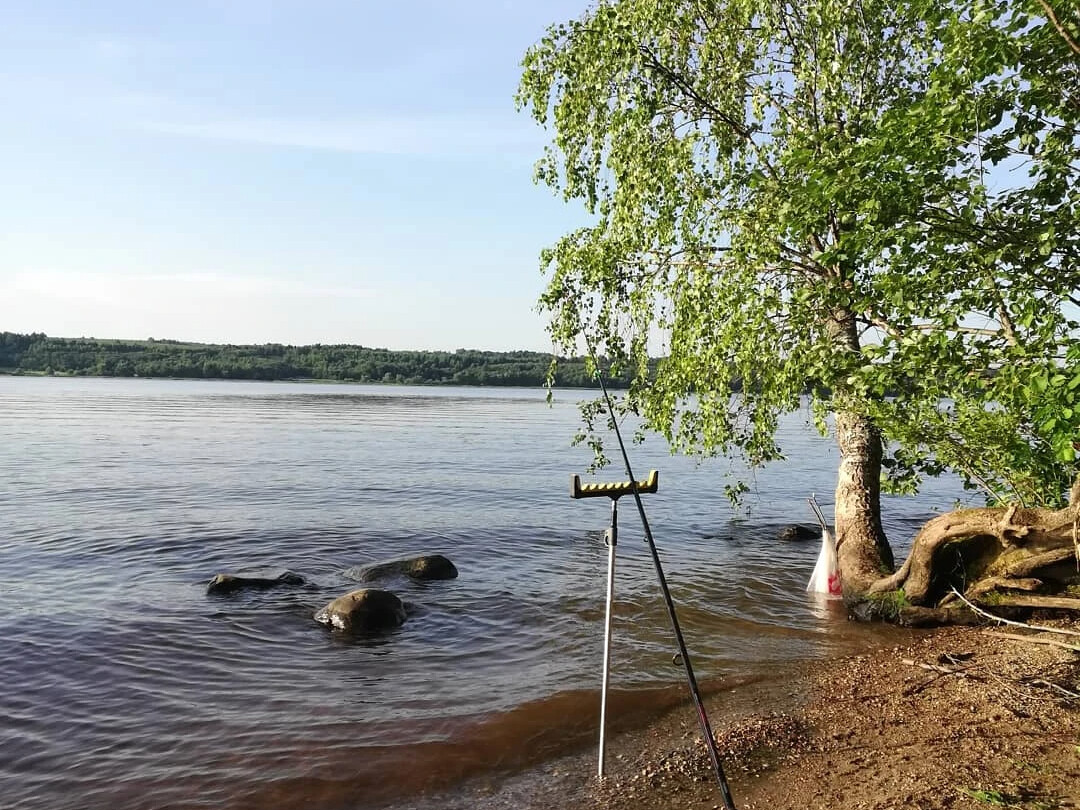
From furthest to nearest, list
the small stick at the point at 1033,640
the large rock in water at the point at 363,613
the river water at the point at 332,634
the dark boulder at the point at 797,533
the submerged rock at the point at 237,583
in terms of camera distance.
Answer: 1. the dark boulder at the point at 797,533
2. the submerged rock at the point at 237,583
3. the large rock in water at the point at 363,613
4. the small stick at the point at 1033,640
5. the river water at the point at 332,634

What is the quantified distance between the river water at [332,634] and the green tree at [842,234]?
3.35 meters

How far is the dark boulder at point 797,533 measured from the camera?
22700 millimetres

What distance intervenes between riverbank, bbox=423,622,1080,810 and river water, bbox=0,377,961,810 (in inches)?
32.2

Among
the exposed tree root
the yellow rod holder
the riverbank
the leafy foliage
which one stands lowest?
the riverbank

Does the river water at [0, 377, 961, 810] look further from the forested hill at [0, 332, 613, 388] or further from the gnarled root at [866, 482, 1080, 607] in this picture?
the forested hill at [0, 332, 613, 388]

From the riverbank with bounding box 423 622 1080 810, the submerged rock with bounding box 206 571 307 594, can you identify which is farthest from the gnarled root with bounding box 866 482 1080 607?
the submerged rock with bounding box 206 571 307 594

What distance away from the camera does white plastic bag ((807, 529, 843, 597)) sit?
14.8 metres

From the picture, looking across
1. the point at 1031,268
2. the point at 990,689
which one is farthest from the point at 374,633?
the point at 1031,268

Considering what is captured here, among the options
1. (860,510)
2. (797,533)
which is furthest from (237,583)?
(797,533)

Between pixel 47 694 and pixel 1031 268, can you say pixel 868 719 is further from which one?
pixel 47 694

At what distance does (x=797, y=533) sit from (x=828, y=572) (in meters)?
8.20

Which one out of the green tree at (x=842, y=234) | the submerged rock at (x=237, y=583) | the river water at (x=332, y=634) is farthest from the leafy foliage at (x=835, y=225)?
the submerged rock at (x=237, y=583)

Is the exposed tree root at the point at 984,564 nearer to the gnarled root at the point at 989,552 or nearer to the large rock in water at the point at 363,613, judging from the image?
the gnarled root at the point at 989,552

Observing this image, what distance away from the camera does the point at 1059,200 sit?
7.66 m
